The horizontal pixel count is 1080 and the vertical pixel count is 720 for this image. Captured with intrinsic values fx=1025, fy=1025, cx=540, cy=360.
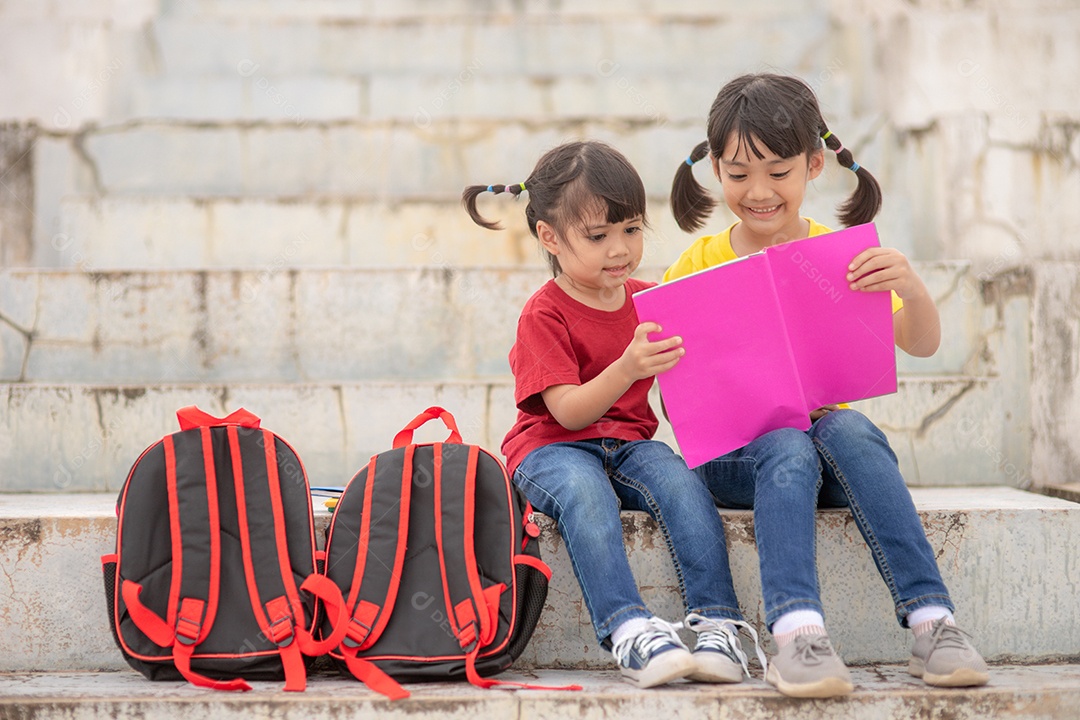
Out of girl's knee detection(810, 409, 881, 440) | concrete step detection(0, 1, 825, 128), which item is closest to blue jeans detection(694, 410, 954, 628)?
girl's knee detection(810, 409, 881, 440)

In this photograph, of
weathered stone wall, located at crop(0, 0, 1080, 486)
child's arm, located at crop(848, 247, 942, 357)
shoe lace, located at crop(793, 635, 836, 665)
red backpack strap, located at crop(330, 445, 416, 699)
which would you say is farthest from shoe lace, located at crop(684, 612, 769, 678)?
weathered stone wall, located at crop(0, 0, 1080, 486)

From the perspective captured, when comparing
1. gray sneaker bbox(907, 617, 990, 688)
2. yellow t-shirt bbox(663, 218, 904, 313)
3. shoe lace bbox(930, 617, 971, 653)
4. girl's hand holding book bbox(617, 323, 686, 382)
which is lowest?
gray sneaker bbox(907, 617, 990, 688)

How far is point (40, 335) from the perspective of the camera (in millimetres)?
2596

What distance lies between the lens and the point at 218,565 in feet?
5.50

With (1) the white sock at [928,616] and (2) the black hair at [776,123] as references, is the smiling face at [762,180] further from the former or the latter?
(1) the white sock at [928,616]

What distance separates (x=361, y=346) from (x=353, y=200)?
589 millimetres

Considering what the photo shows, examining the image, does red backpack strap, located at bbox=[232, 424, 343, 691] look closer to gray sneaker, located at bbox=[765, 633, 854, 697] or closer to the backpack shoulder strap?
the backpack shoulder strap

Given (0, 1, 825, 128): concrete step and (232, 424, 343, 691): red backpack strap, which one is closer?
(232, 424, 343, 691): red backpack strap

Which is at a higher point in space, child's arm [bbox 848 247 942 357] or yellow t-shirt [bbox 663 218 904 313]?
yellow t-shirt [bbox 663 218 904 313]

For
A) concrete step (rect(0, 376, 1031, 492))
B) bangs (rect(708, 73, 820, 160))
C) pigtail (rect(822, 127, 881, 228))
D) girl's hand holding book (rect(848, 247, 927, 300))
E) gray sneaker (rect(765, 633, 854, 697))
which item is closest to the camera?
gray sneaker (rect(765, 633, 854, 697))

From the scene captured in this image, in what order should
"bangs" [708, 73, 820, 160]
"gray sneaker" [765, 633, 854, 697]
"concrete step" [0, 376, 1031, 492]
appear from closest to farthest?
"gray sneaker" [765, 633, 854, 697] → "bangs" [708, 73, 820, 160] → "concrete step" [0, 376, 1031, 492]

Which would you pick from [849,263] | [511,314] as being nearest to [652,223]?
[511,314]

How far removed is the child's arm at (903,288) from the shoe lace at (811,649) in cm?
58

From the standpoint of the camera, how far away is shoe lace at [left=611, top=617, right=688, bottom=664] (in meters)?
1.57
